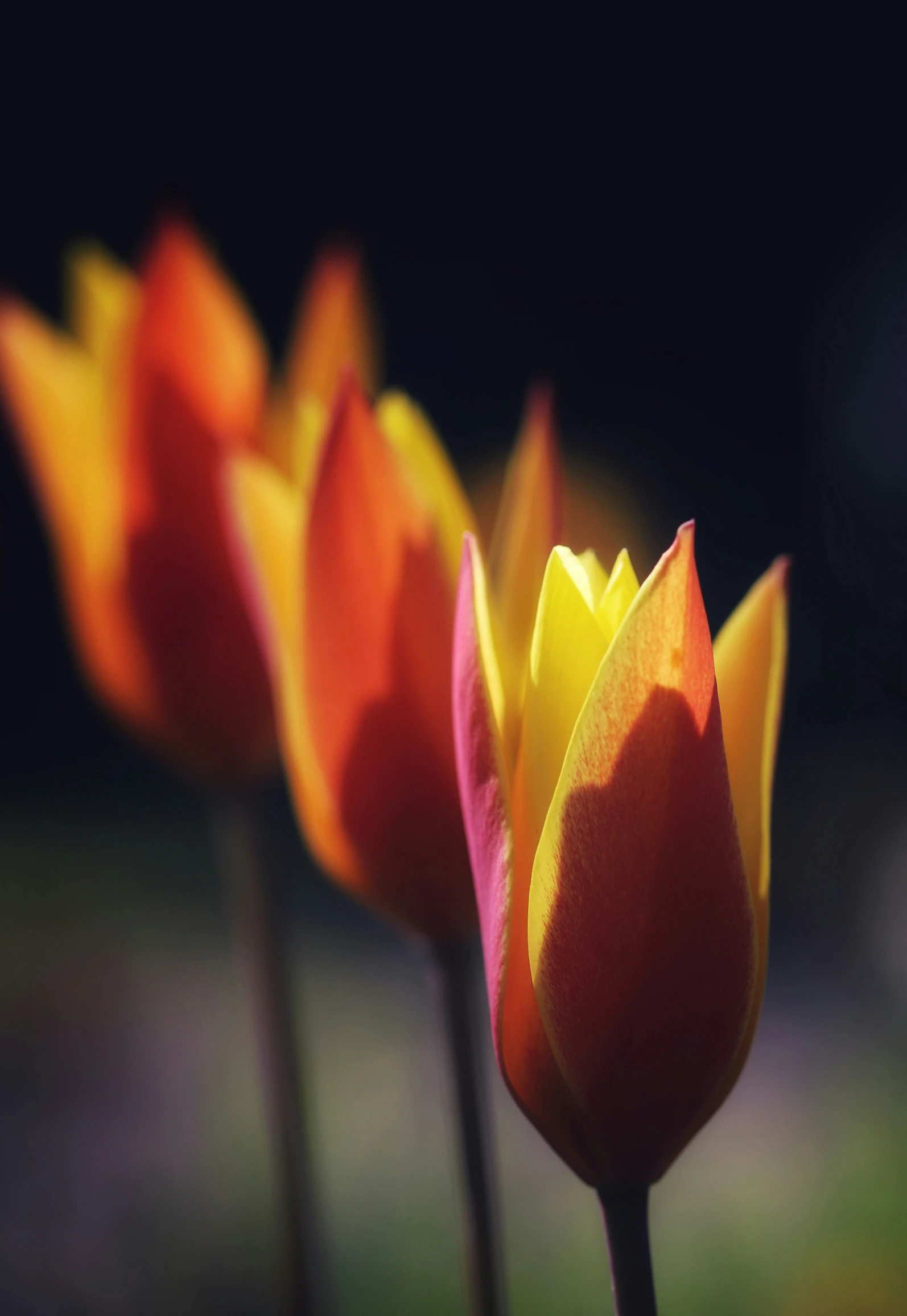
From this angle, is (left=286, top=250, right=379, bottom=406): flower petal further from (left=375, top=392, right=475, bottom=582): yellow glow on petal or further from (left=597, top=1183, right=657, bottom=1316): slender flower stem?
(left=597, top=1183, right=657, bottom=1316): slender flower stem

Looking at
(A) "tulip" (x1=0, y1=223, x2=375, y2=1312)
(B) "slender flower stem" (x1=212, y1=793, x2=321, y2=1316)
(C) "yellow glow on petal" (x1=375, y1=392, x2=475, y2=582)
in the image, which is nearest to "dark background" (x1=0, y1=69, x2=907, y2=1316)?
(B) "slender flower stem" (x1=212, y1=793, x2=321, y2=1316)

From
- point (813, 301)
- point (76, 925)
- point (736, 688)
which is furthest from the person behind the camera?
point (813, 301)

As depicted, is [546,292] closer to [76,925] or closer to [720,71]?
[720,71]

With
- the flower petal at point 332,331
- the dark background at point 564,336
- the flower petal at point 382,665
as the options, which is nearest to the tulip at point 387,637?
the flower petal at point 382,665

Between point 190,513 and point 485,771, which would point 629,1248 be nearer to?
point 485,771

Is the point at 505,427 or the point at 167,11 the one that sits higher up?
the point at 167,11

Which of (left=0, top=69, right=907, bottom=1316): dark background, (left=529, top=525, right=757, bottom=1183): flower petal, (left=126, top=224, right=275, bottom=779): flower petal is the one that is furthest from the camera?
(left=0, top=69, right=907, bottom=1316): dark background

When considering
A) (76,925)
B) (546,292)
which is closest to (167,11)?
(546,292)
